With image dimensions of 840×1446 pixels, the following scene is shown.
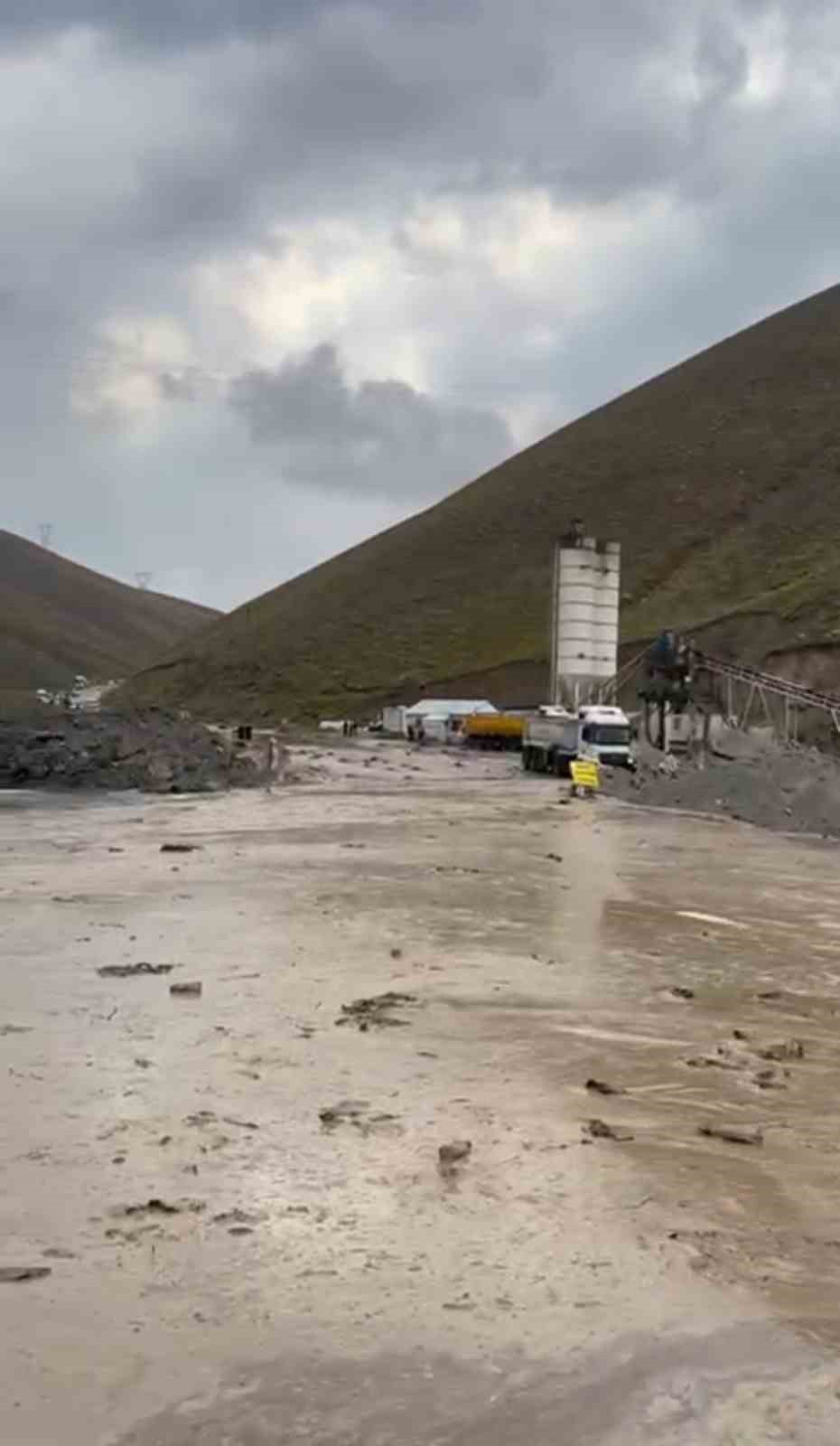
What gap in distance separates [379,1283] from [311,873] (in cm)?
1553

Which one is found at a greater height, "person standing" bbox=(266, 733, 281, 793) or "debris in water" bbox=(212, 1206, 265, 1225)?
"person standing" bbox=(266, 733, 281, 793)

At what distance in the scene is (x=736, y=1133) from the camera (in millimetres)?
8711

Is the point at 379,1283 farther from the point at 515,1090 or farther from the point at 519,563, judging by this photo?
the point at 519,563

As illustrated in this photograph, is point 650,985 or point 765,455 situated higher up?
point 765,455

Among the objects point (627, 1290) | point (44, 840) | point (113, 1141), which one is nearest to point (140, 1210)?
point (113, 1141)

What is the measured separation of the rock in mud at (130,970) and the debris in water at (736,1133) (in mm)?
5973

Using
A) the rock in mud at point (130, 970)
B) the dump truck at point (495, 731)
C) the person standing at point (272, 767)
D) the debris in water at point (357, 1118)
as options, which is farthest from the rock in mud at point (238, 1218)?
the dump truck at point (495, 731)

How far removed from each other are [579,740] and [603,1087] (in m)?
39.2

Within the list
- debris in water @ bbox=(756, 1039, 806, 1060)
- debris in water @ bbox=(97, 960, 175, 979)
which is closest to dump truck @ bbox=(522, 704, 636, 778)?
debris in water @ bbox=(97, 960, 175, 979)

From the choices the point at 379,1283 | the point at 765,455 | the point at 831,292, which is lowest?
the point at 379,1283

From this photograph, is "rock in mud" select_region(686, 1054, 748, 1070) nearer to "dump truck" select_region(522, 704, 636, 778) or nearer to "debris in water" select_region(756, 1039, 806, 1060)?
"debris in water" select_region(756, 1039, 806, 1060)

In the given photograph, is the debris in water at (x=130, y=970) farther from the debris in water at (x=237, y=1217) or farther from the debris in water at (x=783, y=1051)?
the debris in water at (x=237, y=1217)

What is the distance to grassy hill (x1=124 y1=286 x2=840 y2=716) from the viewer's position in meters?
105

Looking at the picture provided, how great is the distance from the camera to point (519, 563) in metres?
119
